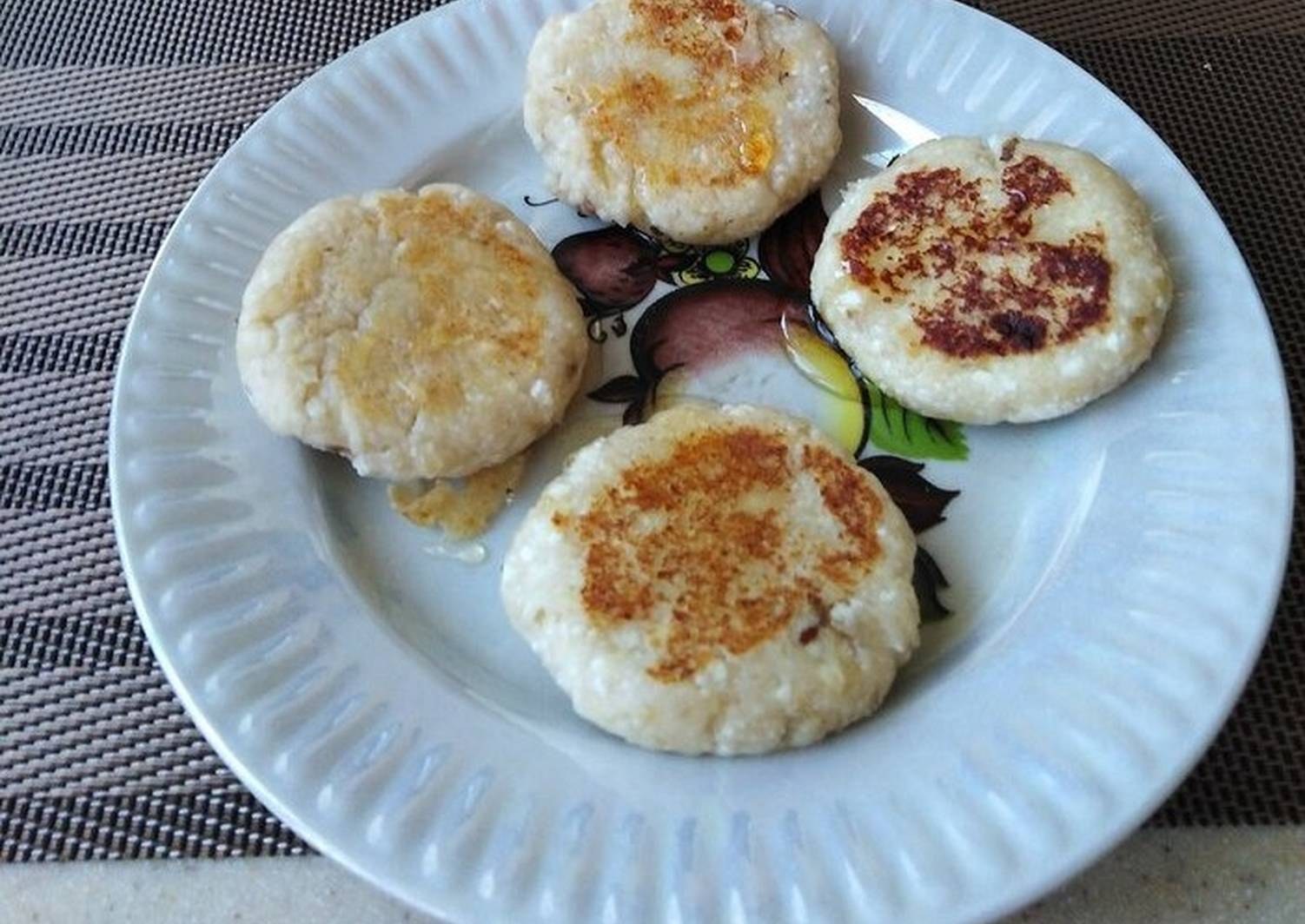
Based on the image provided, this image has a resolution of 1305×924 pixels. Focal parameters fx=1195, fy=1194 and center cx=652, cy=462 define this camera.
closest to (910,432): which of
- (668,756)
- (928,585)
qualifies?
(928,585)

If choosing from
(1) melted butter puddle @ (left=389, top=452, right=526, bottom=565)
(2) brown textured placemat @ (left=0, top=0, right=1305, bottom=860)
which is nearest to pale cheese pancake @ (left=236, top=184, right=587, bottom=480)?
(1) melted butter puddle @ (left=389, top=452, right=526, bottom=565)

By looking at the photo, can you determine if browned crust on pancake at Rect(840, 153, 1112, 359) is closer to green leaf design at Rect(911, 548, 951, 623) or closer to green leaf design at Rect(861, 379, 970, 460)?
green leaf design at Rect(861, 379, 970, 460)

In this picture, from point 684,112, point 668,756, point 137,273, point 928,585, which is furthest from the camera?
point 137,273

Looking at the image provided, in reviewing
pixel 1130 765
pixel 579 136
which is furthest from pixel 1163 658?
pixel 579 136

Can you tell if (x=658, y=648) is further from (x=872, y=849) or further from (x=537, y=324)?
(x=537, y=324)

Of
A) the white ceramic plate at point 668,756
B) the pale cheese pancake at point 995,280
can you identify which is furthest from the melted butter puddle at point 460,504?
the pale cheese pancake at point 995,280

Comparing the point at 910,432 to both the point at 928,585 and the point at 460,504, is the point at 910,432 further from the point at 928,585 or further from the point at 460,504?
the point at 460,504
